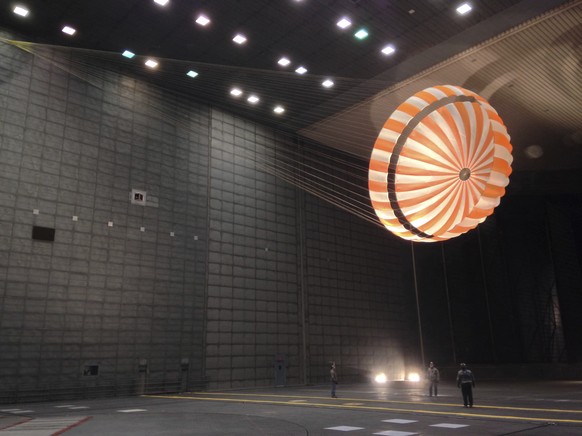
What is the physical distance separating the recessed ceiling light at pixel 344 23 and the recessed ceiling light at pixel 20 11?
50.6 feet

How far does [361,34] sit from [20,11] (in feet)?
55.9

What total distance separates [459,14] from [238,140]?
1596 centimetres

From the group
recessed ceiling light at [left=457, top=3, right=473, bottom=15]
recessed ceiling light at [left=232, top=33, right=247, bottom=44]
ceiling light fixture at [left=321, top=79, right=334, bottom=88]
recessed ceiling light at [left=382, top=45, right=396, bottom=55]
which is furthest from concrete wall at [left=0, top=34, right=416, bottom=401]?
recessed ceiling light at [left=457, top=3, right=473, bottom=15]

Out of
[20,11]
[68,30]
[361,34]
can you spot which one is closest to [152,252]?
[68,30]

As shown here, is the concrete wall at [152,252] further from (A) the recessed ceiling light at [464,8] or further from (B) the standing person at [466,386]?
(A) the recessed ceiling light at [464,8]

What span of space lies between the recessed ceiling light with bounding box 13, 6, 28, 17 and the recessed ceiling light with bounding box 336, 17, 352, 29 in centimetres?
1542

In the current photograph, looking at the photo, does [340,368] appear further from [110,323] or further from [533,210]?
[533,210]

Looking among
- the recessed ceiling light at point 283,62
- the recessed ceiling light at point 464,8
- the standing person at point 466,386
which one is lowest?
the standing person at point 466,386

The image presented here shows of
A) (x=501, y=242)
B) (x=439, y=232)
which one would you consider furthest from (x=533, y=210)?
(x=439, y=232)

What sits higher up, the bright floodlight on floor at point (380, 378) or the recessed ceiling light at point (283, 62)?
the recessed ceiling light at point (283, 62)

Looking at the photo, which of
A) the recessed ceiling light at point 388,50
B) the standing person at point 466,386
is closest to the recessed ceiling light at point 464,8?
the recessed ceiling light at point 388,50

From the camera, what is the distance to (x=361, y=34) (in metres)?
24.1

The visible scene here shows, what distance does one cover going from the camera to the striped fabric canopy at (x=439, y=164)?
1545cm

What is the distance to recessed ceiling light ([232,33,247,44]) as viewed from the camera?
24469mm
